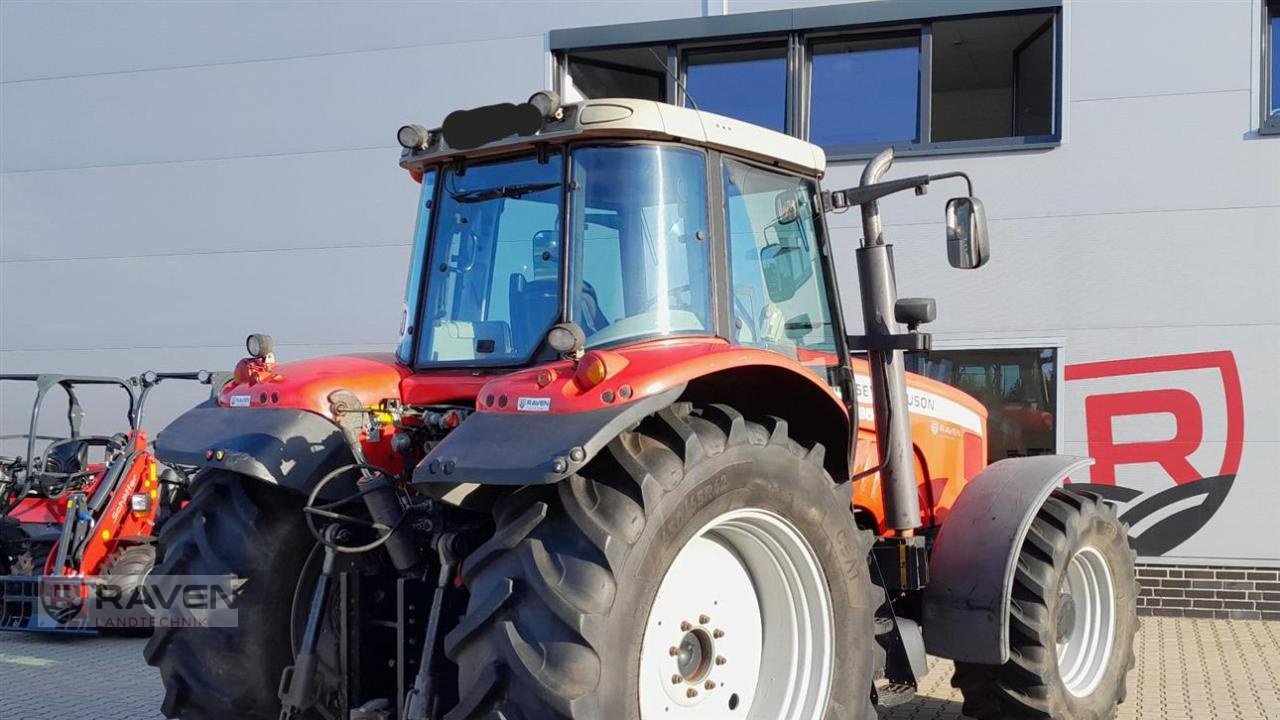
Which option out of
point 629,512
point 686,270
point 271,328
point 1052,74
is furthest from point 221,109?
point 629,512

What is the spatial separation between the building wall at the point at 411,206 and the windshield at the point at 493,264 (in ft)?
17.8

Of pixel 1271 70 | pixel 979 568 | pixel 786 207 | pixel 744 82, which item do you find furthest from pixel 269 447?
pixel 1271 70

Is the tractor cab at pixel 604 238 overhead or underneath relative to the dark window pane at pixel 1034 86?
underneath

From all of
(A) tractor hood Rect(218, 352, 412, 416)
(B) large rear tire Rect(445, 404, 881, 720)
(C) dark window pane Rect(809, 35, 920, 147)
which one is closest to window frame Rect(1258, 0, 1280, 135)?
(C) dark window pane Rect(809, 35, 920, 147)

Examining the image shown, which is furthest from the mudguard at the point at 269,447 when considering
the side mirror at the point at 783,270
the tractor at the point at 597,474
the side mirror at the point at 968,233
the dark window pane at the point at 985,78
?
the dark window pane at the point at 985,78

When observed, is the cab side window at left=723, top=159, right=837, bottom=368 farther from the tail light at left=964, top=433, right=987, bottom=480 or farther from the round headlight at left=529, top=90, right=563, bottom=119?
the tail light at left=964, top=433, right=987, bottom=480

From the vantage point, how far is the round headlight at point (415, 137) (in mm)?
4176

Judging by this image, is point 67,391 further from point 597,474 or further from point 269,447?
point 597,474

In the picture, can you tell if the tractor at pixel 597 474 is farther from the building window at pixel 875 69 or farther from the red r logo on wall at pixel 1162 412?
the building window at pixel 875 69

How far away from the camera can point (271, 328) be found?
10.4 m

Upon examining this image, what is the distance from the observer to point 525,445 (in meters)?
3.14

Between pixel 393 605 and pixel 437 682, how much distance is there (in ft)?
1.63

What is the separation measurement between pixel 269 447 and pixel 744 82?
6.71 metres

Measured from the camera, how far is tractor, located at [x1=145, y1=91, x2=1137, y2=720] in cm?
316
